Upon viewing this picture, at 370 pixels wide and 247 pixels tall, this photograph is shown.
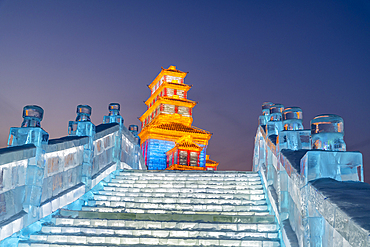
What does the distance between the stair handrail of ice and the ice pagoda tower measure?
18.1 m

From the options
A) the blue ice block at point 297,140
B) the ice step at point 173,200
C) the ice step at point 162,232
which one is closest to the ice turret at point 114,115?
the ice step at point 173,200

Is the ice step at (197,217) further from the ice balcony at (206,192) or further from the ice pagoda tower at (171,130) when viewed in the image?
the ice pagoda tower at (171,130)

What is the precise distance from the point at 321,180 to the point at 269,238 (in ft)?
7.48

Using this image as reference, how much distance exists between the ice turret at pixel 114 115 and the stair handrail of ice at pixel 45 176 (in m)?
1.75

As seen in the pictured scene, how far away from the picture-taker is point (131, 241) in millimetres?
5375

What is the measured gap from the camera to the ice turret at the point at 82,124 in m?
7.88

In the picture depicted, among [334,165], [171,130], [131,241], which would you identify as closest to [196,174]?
[131,241]

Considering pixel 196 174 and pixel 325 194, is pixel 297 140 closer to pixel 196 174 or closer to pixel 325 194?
pixel 325 194

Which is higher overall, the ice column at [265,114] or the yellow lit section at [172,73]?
the yellow lit section at [172,73]

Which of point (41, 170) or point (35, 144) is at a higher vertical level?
point (35, 144)

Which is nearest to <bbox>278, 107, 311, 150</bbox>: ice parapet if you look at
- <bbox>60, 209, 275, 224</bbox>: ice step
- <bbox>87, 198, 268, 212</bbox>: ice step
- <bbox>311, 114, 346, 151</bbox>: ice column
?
<bbox>60, 209, 275, 224</bbox>: ice step

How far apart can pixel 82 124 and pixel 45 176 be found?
215 cm

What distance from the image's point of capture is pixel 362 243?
7.14ft

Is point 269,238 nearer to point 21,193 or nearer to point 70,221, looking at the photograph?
point 70,221
